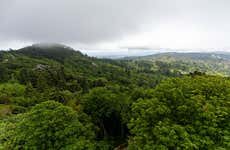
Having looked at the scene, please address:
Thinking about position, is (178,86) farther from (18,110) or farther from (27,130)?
(18,110)

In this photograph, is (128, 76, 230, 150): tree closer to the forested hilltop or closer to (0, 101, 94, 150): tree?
the forested hilltop

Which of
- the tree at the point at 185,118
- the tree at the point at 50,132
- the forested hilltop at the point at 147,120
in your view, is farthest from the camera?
the tree at the point at 50,132

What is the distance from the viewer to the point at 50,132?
24172 millimetres

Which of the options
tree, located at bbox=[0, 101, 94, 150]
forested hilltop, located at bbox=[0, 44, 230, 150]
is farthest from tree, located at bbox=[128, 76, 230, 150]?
tree, located at bbox=[0, 101, 94, 150]

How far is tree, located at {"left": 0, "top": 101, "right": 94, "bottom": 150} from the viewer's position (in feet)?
77.4

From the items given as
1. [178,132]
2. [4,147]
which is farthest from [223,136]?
[4,147]

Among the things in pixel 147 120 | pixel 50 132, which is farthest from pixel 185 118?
pixel 50 132

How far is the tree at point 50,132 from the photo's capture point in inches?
928

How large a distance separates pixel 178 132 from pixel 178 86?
7.04 metres

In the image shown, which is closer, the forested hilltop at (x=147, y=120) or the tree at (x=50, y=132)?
the forested hilltop at (x=147, y=120)

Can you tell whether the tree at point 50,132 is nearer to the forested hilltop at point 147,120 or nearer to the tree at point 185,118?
the forested hilltop at point 147,120

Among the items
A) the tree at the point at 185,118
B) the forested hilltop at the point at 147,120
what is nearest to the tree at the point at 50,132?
the forested hilltop at the point at 147,120

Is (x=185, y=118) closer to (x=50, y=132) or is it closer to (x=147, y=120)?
(x=147, y=120)

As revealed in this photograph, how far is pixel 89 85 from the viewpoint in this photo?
337ft
